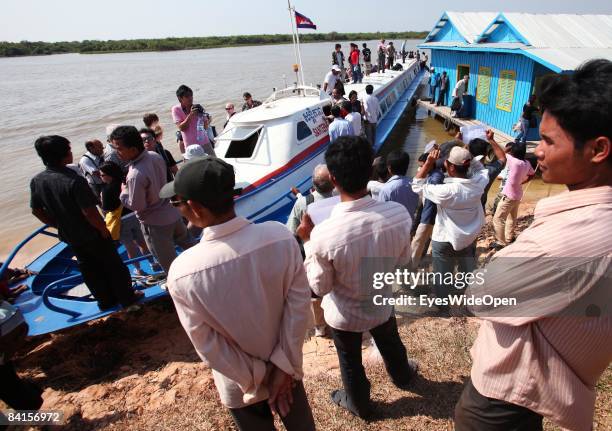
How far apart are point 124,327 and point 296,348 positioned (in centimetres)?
374

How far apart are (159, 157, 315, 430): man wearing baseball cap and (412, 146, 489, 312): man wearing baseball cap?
189 centimetres

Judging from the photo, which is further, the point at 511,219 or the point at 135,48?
the point at 135,48

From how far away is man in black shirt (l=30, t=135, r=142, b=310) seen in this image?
10.5ft

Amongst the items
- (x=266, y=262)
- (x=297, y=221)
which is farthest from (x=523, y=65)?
(x=266, y=262)

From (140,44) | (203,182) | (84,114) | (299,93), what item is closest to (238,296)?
(203,182)

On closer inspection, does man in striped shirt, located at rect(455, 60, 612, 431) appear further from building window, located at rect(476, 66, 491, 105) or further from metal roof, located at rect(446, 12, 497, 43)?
metal roof, located at rect(446, 12, 497, 43)

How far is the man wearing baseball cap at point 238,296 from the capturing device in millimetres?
1551

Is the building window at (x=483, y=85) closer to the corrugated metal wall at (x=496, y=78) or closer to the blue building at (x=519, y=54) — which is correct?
the blue building at (x=519, y=54)

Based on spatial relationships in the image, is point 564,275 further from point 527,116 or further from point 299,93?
point 299,93

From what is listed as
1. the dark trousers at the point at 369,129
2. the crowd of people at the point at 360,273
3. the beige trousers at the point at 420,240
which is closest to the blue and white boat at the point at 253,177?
the crowd of people at the point at 360,273

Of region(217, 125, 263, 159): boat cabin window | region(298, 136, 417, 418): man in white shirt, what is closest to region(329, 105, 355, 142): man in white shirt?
region(217, 125, 263, 159): boat cabin window

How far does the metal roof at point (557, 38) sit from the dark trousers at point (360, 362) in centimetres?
732

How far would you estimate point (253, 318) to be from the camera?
171 cm

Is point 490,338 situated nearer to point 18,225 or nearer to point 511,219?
point 511,219
